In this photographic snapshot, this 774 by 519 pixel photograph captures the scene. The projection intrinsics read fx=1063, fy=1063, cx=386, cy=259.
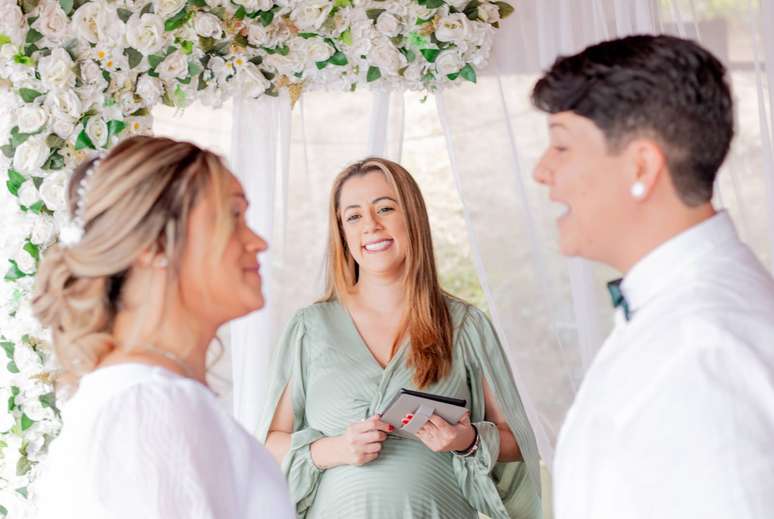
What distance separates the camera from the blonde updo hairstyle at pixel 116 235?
177 centimetres

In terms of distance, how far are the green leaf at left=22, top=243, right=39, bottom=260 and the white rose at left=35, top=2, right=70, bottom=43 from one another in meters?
0.59

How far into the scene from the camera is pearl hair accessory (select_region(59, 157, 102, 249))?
1801 millimetres

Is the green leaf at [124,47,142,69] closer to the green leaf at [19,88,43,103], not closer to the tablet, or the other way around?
the green leaf at [19,88,43,103]

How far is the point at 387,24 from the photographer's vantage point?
10.8 ft

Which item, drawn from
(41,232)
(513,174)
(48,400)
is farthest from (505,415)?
(41,232)

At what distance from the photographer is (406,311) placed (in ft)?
10.6

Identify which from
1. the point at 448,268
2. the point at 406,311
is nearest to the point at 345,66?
the point at 406,311

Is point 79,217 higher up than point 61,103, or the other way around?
point 61,103

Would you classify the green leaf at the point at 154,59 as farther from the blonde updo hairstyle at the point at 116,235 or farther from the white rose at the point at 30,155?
the blonde updo hairstyle at the point at 116,235

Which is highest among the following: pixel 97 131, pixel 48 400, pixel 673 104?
pixel 97 131

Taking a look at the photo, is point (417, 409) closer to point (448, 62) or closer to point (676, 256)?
point (448, 62)

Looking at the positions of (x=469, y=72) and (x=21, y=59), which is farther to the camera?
(x=469, y=72)

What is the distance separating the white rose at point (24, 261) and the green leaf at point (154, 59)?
0.66 metres

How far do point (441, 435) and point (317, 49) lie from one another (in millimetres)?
1243
